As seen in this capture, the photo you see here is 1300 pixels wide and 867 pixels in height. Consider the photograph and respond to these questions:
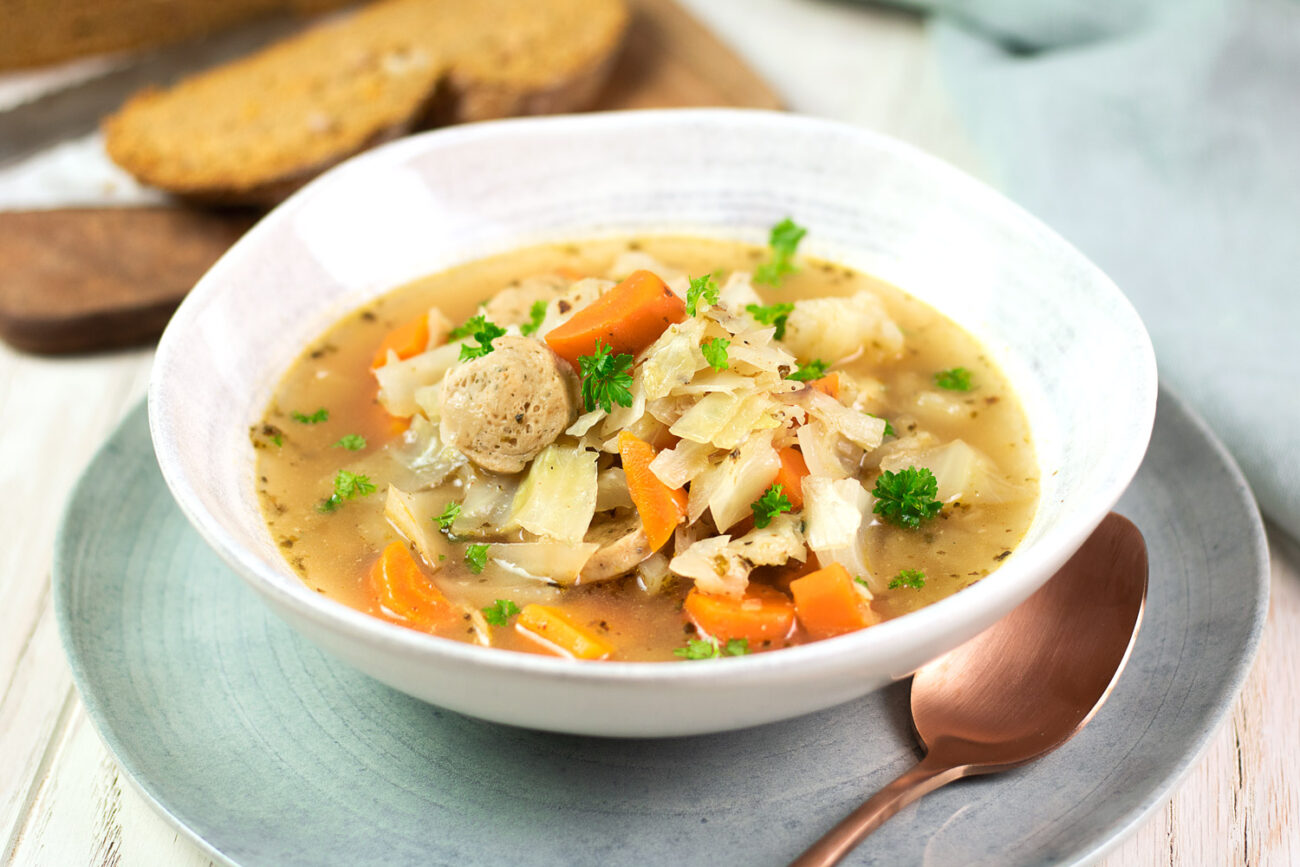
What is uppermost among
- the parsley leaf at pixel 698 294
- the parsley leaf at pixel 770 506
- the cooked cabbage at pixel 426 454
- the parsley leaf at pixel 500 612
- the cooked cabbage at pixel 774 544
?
the parsley leaf at pixel 698 294

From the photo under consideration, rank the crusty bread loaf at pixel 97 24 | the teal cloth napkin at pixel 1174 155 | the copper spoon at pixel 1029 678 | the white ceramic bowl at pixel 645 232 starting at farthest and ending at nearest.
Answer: the crusty bread loaf at pixel 97 24 → the teal cloth napkin at pixel 1174 155 → the copper spoon at pixel 1029 678 → the white ceramic bowl at pixel 645 232

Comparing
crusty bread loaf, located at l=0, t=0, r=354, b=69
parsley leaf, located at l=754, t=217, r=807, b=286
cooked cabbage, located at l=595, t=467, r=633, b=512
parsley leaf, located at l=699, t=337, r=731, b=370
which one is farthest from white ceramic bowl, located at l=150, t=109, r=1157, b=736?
crusty bread loaf, located at l=0, t=0, r=354, b=69

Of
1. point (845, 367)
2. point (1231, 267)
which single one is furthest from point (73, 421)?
point (1231, 267)

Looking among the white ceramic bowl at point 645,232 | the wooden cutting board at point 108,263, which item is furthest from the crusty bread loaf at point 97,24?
the white ceramic bowl at point 645,232

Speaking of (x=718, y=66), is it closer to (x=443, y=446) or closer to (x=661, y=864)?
(x=443, y=446)

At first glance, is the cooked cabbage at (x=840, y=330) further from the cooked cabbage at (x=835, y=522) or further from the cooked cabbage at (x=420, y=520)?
the cooked cabbage at (x=420, y=520)

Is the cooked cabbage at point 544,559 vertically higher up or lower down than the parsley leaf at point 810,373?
lower down

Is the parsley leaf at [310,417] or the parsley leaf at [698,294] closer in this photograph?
the parsley leaf at [698,294]
